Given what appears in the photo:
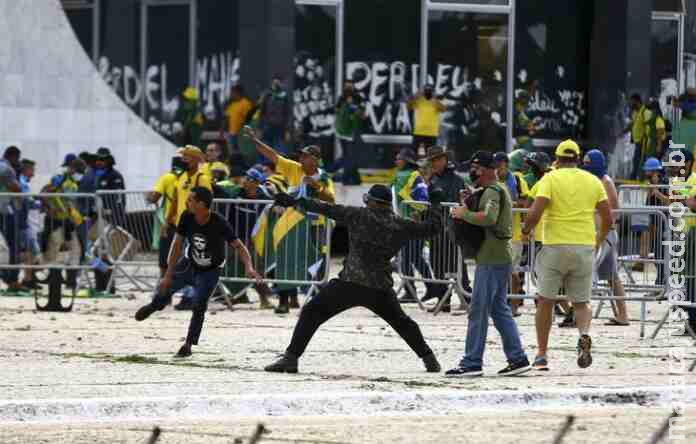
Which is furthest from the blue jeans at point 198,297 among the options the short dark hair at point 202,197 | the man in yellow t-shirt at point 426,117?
the man in yellow t-shirt at point 426,117

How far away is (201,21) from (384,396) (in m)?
Answer: 18.5

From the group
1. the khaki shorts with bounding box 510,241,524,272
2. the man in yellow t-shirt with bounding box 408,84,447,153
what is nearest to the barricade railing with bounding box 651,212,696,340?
the khaki shorts with bounding box 510,241,524,272

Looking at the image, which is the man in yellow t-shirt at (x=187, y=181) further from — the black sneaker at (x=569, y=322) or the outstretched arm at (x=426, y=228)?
the outstretched arm at (x=426, y=228)

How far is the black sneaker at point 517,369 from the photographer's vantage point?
13594mm

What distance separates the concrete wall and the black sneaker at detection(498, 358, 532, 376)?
52.4 ft

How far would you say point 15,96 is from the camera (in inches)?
1135

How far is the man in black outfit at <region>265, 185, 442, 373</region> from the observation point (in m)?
13.6

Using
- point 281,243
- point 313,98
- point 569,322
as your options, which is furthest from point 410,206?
point 313,98

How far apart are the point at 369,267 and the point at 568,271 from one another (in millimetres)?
1543

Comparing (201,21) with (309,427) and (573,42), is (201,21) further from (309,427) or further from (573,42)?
(309,427)

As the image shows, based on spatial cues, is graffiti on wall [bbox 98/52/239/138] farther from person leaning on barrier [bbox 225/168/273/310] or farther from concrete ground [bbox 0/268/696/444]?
concrete ground [bbox 0/268/696/444]

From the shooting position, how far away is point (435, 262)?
19.8 m

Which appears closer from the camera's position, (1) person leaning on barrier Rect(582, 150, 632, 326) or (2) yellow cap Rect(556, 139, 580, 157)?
(2) yellow cap Rect(556, 139, 580, 157)

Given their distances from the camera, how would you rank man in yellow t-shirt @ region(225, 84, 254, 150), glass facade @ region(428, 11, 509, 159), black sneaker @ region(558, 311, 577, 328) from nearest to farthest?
black sneaker @ region(558, 311, 577, 328) < man in yellow t-shirt @ region(225, 84, 254, 150) < glass facade @ region(428, 11, 509, 159)
